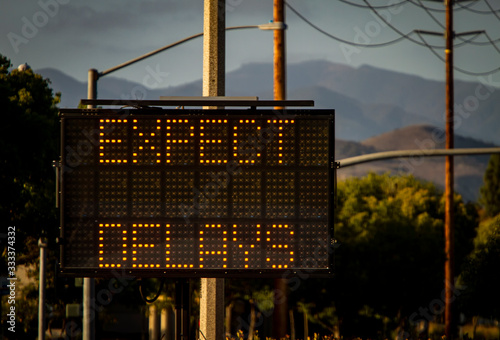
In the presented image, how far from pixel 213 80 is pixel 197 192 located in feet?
4.95

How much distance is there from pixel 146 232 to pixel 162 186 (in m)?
0.48

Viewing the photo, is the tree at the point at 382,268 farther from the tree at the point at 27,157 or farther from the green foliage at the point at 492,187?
the green foliage at the point at 492,187

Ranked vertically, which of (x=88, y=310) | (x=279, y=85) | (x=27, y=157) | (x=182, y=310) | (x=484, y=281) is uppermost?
(x=279, y=85)

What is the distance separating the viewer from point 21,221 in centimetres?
3073

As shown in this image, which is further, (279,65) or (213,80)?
(279,65)

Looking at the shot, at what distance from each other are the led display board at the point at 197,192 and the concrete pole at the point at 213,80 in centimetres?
97

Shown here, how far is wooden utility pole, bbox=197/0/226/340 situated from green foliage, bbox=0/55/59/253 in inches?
732

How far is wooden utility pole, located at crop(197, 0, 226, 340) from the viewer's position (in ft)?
29.4

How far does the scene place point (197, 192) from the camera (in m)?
8.05

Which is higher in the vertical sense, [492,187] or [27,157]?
[492,187]

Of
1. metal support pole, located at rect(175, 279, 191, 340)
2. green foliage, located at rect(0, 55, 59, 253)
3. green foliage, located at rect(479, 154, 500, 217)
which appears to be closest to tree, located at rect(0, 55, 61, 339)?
green foliage, located at rect(0, 55, 59, 253)

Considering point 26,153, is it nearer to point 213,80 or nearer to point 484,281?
point 484,281

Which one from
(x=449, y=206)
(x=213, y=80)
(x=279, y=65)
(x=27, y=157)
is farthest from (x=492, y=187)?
(x=213, y=80)

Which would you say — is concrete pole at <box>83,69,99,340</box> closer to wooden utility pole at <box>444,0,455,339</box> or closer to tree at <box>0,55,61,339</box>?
tree at <box>0,55,61,339</box>
